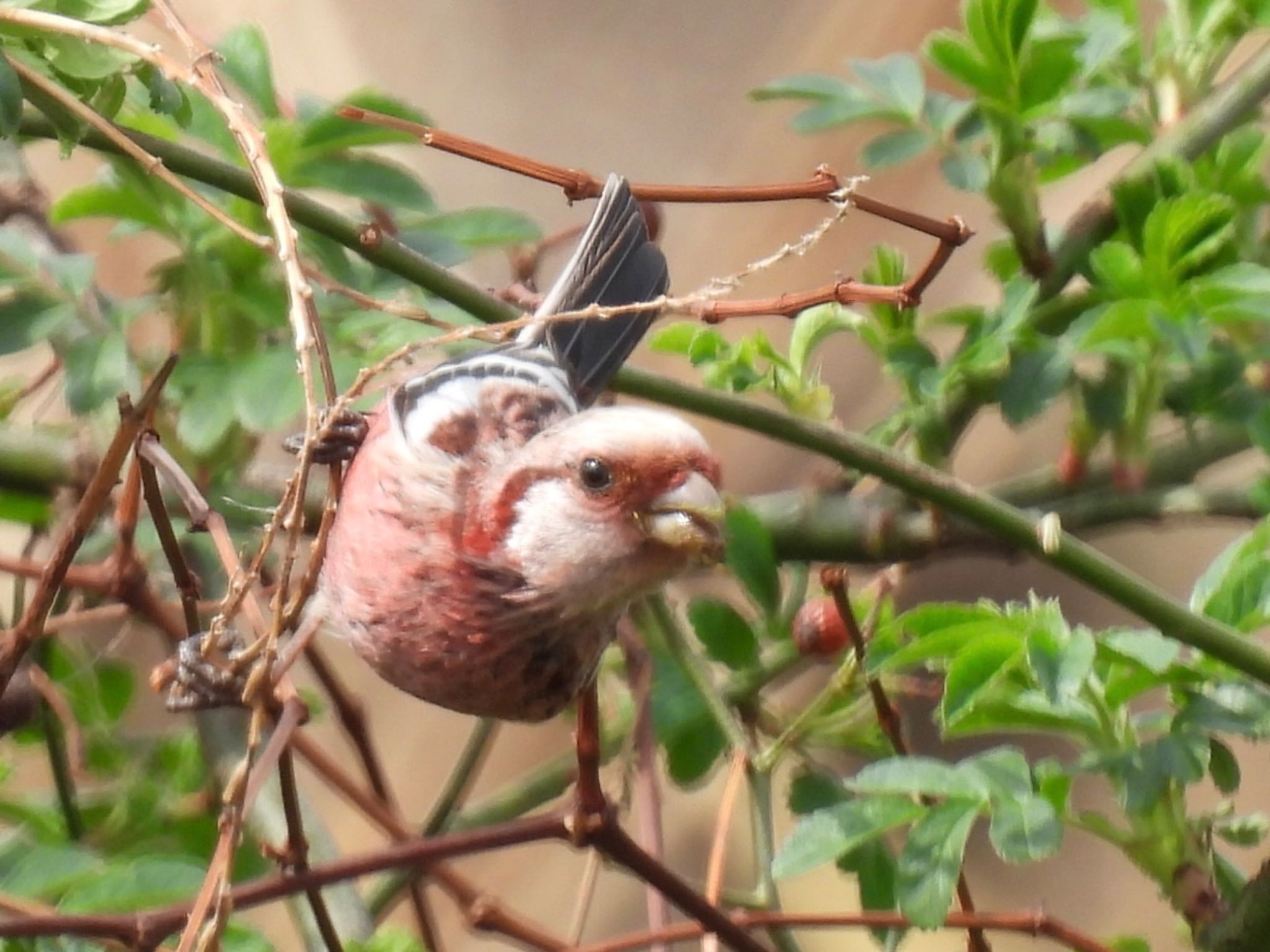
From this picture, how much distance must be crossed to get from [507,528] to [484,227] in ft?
1.05

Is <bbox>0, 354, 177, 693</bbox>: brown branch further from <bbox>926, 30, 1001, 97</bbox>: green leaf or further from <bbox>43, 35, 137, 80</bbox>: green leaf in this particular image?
<bbox>926, 30, 1001, 97</bbox>: green leaf

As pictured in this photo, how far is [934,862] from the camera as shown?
54 centimetres

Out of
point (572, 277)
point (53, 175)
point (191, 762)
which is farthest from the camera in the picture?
point (53, 175)

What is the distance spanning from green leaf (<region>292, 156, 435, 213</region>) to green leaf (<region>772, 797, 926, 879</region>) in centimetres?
46

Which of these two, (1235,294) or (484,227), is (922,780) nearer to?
(1235,294)

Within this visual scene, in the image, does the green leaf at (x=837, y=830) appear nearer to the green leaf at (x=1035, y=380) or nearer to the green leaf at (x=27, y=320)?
the green leaf at (x=1035, y=380)

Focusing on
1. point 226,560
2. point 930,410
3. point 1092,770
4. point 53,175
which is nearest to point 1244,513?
point 930,410

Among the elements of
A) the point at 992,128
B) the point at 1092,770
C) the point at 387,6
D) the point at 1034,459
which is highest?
the point at 387,6

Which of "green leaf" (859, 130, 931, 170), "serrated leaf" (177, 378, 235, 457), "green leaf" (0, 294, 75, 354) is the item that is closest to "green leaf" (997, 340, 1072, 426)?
"green leaf" (859, 130, 931, 170)

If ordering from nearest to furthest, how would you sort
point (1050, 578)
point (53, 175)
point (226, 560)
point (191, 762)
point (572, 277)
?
point (226, 560) < point (572, 277) < point (191, 762) < point (1050, 578) < point (53, 175)

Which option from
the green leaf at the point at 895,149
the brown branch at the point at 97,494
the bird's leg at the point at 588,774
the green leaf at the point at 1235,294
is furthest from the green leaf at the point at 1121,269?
the brown branch at the point at 97,494

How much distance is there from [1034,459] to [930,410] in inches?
18.0

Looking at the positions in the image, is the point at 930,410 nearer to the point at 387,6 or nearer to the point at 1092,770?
the point at 1092,770

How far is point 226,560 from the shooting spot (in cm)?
49
